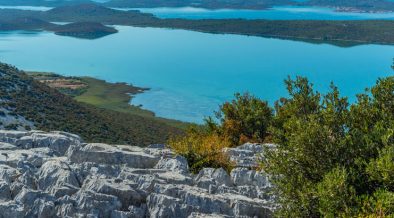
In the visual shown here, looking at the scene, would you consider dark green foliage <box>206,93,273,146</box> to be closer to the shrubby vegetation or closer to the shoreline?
the shrubby vegetation

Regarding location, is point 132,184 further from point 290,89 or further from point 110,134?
point 110,134

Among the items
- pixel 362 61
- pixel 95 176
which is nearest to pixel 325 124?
pixel 95 176

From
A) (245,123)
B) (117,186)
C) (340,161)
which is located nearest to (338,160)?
(340,161)

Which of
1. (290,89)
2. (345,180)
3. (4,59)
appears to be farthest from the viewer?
(4,59)

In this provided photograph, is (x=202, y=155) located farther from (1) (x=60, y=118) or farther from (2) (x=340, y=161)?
(1) (x=60, y=118)

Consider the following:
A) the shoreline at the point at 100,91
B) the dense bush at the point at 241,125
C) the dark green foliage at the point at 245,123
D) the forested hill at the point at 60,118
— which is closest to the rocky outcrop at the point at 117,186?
the dense bush at the point at 241,125
